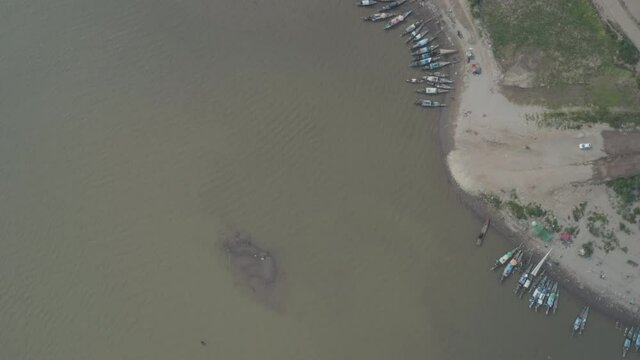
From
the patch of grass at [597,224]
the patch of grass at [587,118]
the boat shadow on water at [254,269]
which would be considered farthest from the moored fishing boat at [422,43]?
the boat shadow on water at [254,269]

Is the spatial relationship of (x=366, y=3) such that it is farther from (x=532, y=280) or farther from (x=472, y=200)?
(x=532, y=280)

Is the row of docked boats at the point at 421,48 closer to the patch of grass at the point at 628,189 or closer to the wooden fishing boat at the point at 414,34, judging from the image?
the wooden fishing boat at the point at 414,34

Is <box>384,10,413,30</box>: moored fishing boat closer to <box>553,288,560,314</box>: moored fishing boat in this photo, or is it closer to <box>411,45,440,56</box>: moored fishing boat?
<box>411,45,440,56</box>: moored fishing boat

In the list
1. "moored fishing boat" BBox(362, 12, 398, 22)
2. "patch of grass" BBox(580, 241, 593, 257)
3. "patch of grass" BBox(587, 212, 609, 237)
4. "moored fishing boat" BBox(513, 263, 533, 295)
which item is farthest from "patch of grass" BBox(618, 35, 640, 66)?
"moored fishing boat" BBox(362, 12, 398, 22)

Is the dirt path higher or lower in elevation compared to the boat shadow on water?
higher

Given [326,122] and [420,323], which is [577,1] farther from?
[420,323]
